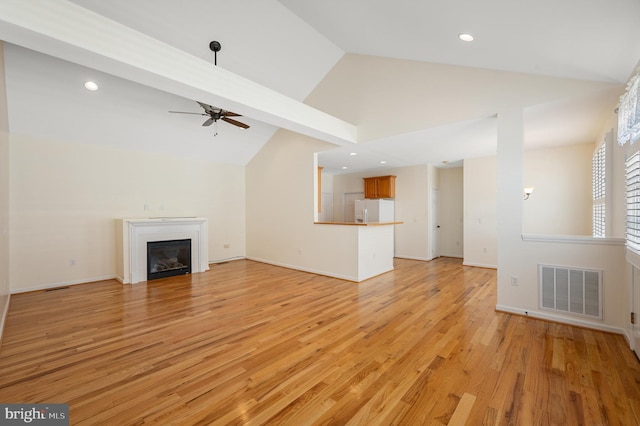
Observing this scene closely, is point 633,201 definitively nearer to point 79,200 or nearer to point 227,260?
point 227,260

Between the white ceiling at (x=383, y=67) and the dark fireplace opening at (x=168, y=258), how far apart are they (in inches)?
84.2

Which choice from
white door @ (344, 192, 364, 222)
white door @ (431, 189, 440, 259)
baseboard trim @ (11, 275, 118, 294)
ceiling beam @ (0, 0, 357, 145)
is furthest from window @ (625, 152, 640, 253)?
baseboard trim @ (11, 275, 118, 294)

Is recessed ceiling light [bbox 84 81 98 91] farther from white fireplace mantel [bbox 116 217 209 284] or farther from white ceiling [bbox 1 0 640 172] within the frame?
white fireplace mantel [bbox 116 217 209 284]

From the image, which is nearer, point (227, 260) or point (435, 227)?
point (227, 260)

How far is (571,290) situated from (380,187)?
16.8 ft

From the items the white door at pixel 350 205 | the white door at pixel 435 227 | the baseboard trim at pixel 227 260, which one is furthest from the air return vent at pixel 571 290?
the baseboard trim at pixel 227 260

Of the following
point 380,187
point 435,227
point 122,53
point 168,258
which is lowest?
point 168,258

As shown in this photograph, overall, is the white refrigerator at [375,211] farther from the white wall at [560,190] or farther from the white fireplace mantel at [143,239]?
the white fireplace mantel at [143,239]

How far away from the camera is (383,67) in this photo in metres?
4.54

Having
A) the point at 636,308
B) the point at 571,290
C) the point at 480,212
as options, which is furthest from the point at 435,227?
the point at 636,308

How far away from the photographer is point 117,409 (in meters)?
1.80

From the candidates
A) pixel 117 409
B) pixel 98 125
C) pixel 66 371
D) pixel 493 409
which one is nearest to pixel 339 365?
pixel 493 409

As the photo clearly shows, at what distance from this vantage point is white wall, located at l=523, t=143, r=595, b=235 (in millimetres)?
5195
